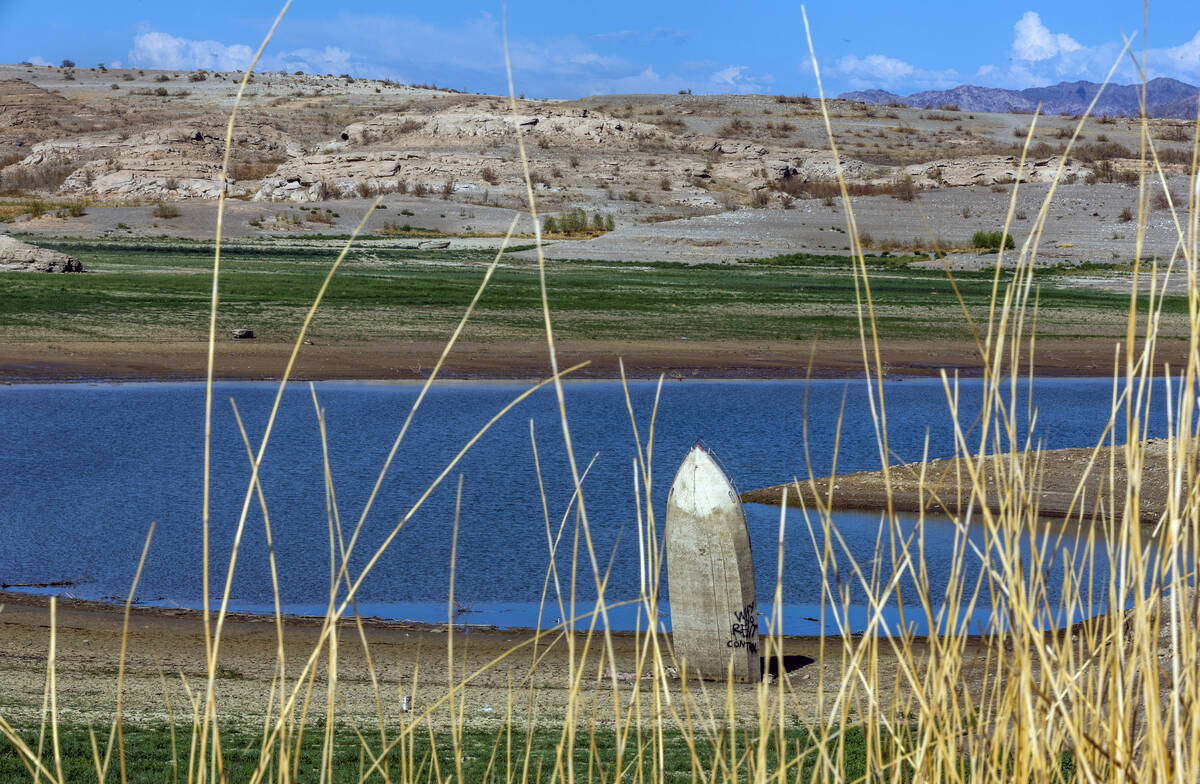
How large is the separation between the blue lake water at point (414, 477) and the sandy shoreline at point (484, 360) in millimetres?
1056

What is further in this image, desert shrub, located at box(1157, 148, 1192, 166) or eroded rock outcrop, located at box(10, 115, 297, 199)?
eroded rock outcrop, located at box(10, 115, 297, 199)

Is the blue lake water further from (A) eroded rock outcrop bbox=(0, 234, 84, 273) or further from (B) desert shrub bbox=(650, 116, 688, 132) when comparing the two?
(B) desert shrub bbox=(650, 116, 688, 132)

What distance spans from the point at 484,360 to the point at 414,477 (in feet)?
33.8

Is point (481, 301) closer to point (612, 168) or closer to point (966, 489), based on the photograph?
point (966, 489)

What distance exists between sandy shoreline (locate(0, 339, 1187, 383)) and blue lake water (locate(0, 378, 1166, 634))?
3.46 feet

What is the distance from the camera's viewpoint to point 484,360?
25219mm

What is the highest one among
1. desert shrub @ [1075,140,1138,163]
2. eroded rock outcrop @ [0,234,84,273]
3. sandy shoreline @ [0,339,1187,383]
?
desert shrub @ [1075,140,1138,163]

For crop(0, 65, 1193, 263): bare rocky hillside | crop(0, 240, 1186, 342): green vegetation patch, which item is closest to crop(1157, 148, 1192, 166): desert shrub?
crop(0, 65, 1193, 263): bare rocky hillside

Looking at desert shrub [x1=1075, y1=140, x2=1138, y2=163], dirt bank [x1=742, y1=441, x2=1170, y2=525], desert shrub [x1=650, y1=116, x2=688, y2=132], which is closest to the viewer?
dirt bank [x1=742, y1=441, x2=1170, y2=525]

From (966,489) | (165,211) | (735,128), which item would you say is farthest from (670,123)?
(966,489)

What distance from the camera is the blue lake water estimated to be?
11.1m

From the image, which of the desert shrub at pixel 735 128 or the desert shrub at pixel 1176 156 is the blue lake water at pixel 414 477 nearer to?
the desert shrub at pixel 1176 156

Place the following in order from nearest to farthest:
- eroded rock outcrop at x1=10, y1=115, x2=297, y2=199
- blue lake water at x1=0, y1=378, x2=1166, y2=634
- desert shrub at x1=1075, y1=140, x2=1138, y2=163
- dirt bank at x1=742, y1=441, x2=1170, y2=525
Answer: blue lake water at x1=0, y1=378, x2=1166, y2=634
dirt bank at x1=742, y1=441, x2=1170, y2=525
eroded rock outcrop at x1=10, y1=115, x2=297, y2=199
desert shrub at x1=1075, y1=140, x2=1138, y2=163

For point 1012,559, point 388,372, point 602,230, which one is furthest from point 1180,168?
point 1012,559
